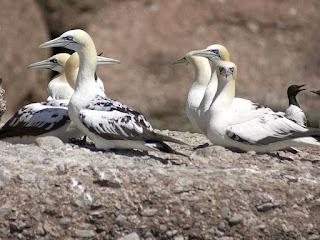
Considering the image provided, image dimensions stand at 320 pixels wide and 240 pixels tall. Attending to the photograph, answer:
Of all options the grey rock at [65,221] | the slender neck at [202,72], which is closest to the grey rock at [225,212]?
the grey rock at [65,221]

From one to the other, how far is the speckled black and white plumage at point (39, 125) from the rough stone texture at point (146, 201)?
3.38 ft

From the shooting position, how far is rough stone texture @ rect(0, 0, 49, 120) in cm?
1178

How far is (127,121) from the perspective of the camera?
6953mm

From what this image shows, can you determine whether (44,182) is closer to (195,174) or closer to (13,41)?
(195,174)

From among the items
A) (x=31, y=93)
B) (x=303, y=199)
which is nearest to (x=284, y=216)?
(x=303, y=199)

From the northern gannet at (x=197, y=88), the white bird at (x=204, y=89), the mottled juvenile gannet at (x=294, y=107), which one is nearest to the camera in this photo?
the white bird at (x=204, y=89)

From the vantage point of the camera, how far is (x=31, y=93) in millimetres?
11859

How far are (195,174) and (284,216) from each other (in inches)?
35.5

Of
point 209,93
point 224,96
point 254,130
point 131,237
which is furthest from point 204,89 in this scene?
point 131,237

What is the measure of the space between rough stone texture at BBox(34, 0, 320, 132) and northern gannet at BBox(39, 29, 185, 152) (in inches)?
156

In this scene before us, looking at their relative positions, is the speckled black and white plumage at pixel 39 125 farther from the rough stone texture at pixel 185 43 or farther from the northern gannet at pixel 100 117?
the rough stone texture at pixel 185 43

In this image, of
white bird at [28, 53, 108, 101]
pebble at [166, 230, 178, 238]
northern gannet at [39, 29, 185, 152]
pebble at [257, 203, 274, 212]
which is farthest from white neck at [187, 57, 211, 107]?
pebble at [166, 230, 178, 238]

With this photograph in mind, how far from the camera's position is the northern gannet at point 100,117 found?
6895 mm

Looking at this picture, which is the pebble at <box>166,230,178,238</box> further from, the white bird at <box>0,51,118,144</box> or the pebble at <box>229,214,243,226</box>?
the white bird at <box>0,51,118,144</box>
